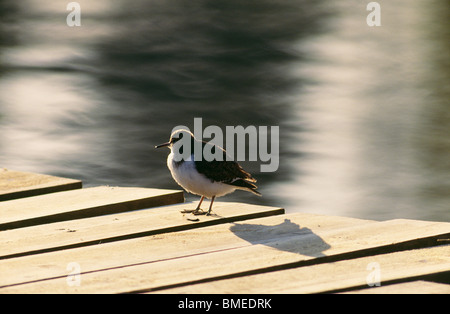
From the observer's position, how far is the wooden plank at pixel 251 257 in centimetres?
324

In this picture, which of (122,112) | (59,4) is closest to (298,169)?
(122,112)

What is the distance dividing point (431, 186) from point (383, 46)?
5.95 metres

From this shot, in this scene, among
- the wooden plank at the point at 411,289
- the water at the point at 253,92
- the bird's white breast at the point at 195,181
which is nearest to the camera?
the wooden plank at the point at 411,289

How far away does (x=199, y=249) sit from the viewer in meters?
3.82

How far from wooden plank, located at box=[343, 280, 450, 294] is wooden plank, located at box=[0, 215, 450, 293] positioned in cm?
44

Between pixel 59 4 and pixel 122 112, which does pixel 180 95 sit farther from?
pixel 59 4

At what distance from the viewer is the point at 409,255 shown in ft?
12.2

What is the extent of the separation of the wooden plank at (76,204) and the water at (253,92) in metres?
2.45

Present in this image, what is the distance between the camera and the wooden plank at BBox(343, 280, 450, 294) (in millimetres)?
3113

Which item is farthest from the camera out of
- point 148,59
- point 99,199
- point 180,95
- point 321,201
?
point 148,59

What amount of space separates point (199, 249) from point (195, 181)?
4.83 ft

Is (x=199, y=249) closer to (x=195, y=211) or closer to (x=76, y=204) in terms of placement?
(x=195, y=211)

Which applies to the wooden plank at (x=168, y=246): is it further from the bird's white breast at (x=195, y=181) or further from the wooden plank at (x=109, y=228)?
the bird's white breast at (x=195, y=181)

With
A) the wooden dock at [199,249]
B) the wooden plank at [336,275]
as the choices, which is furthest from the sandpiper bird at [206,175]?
the wooden plank at [336,275]
